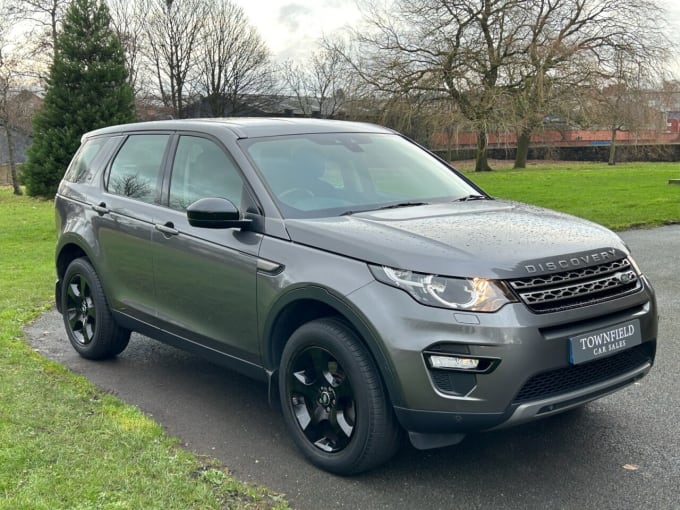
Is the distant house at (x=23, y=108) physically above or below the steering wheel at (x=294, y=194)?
above

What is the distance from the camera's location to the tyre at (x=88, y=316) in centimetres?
565

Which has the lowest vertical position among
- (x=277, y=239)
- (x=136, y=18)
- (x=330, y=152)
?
(x=277, y=239)

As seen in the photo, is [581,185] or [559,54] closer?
[581,185]

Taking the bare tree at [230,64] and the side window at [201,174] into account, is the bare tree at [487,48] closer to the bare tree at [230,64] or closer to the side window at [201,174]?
the bare tree at [230,64]

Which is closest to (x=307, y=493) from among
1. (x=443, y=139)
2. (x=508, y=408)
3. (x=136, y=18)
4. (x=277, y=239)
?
(x=508, y=408)

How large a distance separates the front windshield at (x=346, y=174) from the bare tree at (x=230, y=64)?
50.5m

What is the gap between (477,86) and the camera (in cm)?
3456

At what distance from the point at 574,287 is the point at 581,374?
1.38ft

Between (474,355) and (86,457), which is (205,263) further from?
(474,355)

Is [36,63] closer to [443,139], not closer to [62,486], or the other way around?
[443,139]

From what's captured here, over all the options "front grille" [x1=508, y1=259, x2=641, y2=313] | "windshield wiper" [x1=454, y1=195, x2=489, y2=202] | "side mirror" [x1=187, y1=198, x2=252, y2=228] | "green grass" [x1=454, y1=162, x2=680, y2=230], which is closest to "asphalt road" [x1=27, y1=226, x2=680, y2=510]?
"front grille" [x1=508, y1=259, x2=641, y2=313]

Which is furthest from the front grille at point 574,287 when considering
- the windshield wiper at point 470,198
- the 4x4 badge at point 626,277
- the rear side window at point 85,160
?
the rear side window at point 85,160

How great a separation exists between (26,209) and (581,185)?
1794 cm

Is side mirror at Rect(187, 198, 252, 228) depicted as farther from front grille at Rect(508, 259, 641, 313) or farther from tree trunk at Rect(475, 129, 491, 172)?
tree trunk at Rect(475, 129, 491, 172)
